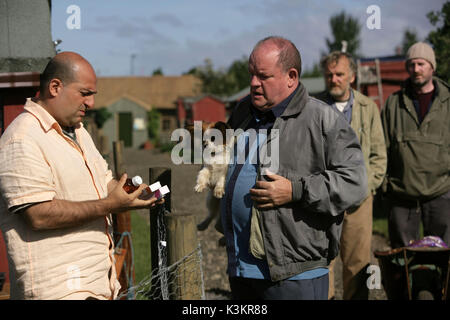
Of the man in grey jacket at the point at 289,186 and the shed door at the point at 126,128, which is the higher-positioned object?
the shed door at the point at 126,128

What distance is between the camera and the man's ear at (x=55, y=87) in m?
2.61

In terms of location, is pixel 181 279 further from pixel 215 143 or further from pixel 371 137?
pixel 371 137

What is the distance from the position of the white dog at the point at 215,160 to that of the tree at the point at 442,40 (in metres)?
Answer: 7.24

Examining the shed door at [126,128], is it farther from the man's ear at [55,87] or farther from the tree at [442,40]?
the man's ear at [55,87]

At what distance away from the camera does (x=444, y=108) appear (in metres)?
4.82

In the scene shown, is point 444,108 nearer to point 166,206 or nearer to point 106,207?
point 166,206

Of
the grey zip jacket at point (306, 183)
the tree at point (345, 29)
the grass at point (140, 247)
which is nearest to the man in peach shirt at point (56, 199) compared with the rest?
the grey zip jacket at point (306, 183)

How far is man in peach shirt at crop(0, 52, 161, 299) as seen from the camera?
94.7 inches

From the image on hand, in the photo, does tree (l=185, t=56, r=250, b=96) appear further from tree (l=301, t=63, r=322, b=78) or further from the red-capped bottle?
the red-capped bottle

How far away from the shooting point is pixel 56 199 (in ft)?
8.20

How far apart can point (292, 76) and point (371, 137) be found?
2.14m

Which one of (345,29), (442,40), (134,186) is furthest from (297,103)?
(345,29)

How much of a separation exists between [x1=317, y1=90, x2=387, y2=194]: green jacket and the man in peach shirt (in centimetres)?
271

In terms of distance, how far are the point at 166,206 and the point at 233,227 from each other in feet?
2.20
